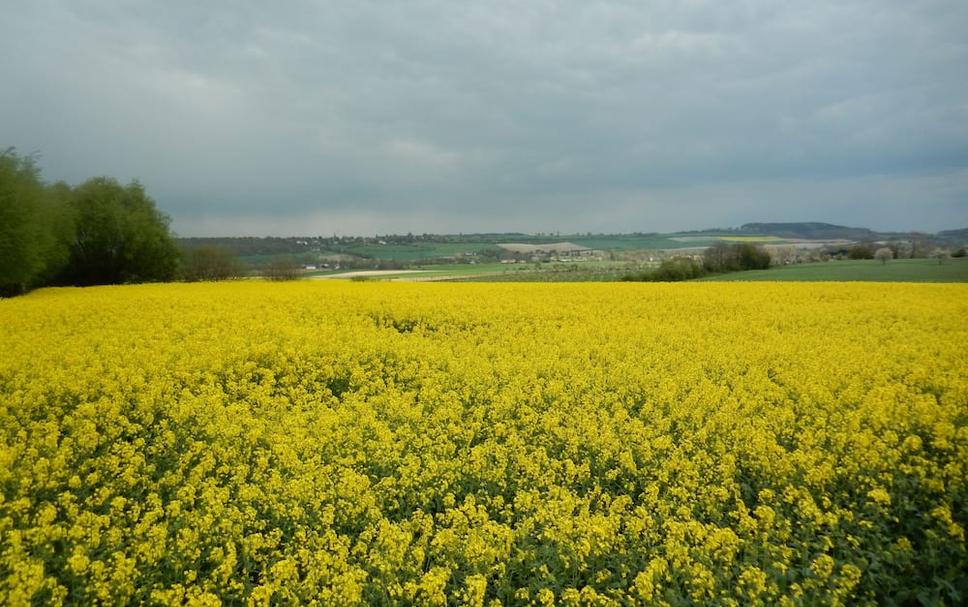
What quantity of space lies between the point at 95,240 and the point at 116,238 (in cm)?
131

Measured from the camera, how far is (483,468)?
645cm

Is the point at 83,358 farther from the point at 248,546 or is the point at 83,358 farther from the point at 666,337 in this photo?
the point at 666,337

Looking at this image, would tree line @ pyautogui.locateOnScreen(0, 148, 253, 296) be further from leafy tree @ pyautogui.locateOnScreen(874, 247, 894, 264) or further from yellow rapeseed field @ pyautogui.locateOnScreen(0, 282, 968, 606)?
leafy tree @ pyautogui.locateOnScreen(874, 247, 894, 264)

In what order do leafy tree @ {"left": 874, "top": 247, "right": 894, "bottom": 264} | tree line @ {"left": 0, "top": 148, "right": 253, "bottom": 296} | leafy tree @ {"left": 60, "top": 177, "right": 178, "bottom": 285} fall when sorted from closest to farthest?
tree line @ {"left": 0, "top": 148, "right": 253, "bottom": 296}, leafy tree @ {"left": 60, "top": 177, "right": 178, "bottom": 285}, leafy tree @ {"left": 874, "top": 247, "right": 894, "bottom": 264}

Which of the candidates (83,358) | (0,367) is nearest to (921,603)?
(83,358)

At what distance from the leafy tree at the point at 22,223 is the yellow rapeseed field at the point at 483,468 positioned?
57.6 ft

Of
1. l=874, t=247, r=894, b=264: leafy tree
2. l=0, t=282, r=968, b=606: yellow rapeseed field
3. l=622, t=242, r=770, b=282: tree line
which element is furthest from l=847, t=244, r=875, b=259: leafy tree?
l=0, t=282, r=968, b=606: yellow rapeseed field

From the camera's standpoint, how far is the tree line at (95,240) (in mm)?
28078

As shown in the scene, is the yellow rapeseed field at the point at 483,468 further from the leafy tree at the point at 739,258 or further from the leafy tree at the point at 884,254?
the leafy tree at the point at 884,254

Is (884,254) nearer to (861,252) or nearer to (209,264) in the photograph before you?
(861,252)

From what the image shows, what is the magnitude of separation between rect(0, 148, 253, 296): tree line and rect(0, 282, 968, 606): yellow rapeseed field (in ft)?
66.0

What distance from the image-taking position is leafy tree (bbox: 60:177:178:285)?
123ft

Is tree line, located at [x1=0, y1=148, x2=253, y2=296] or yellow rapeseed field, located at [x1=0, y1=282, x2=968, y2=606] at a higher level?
tree line, located at [x1=0, y1=148, x2=253, y2=296]

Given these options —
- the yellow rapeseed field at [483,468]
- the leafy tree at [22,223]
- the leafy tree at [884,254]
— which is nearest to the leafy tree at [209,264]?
the leafy tree at [22,223]
